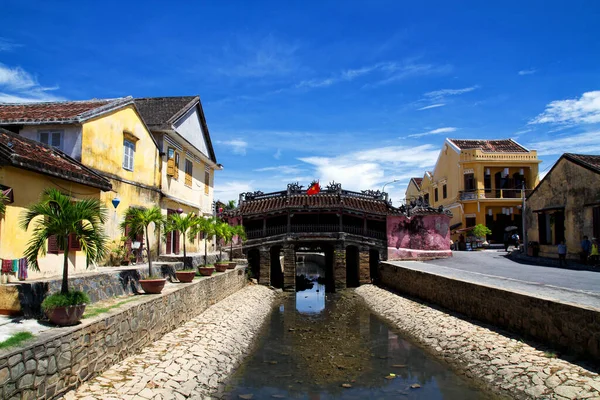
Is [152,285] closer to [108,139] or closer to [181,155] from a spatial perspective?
[108,139]

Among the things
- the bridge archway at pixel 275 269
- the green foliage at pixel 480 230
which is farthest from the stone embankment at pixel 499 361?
the green foliage at pixel 480 230

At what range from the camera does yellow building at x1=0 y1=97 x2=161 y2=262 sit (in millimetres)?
14578

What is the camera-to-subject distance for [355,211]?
3194cm

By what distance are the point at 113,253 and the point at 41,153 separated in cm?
523

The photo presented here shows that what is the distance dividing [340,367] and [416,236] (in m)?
20.9

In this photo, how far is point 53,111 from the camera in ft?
52.4

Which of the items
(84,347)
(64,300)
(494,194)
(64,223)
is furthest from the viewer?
(494,194)

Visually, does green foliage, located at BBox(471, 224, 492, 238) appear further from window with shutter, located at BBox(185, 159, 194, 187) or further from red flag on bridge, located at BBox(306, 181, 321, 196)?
window with shutter, located at BBox(185, 159, 194, 187)

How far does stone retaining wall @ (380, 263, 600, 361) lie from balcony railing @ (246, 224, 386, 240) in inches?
474

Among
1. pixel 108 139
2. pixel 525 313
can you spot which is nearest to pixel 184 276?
Result: pixel 108 139

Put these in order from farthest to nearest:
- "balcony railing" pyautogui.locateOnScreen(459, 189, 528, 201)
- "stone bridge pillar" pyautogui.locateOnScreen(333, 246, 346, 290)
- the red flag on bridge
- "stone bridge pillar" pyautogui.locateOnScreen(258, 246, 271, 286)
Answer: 1. "balcony railing" pyautogui.locateOnScreen(459, 189, 528, 201)
2. the red flag on bridge
3. "stone bridge pillar" pyautogui.locateOnScreen(333, 246, 346, 290)
4. "stone bridge pillar" pyautogui.locateOnScreen(258, 246, 271, 286)

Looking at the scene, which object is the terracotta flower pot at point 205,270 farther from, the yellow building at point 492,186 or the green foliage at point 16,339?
the yellow building at point 492,186

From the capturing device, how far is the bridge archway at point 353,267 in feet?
106

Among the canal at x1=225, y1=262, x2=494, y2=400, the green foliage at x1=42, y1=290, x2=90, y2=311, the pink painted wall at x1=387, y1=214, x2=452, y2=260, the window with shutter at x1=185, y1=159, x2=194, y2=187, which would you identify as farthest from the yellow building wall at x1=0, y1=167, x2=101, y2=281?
the pink painted wall at x1=387, y1=214, x2=452, y2=260
